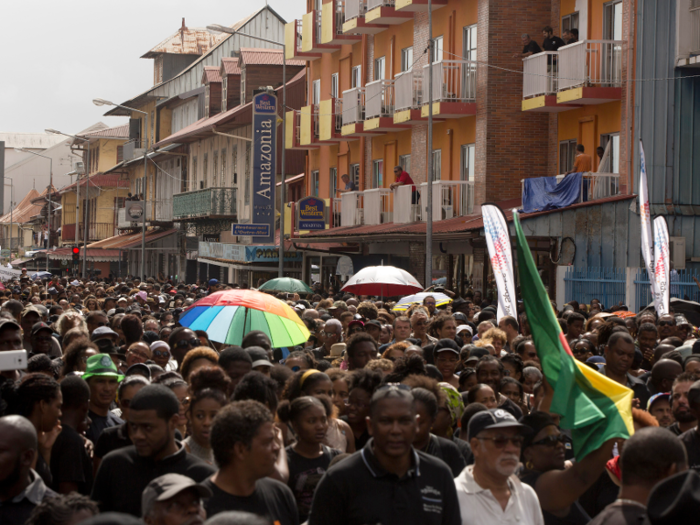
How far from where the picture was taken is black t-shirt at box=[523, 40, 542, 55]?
24212mm

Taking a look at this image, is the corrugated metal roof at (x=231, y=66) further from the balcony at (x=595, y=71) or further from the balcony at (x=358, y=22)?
the balcony at (x=595, y=71)

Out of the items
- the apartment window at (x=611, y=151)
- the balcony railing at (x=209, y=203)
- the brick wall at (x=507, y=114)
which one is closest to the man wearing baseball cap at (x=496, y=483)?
the apartment window at (x=611, y=151)

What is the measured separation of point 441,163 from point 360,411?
22642 mm

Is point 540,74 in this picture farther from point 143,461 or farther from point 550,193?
point 143,461

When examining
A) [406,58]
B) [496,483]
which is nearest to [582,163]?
[406,58]

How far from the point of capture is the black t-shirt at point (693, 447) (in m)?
5.64

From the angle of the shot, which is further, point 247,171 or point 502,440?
point 247,171

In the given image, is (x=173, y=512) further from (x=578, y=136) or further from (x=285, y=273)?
(x=285, y=273)

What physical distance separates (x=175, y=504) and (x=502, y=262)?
871 centimetres

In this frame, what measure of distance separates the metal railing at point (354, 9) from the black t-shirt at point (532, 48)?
28.9 feet

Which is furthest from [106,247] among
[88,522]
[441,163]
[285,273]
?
[88,522]

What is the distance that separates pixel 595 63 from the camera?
872 inches

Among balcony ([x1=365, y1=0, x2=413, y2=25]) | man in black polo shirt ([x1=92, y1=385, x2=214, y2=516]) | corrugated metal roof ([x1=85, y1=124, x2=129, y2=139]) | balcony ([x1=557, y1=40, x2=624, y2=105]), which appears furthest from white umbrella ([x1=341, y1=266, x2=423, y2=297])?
corrugated metal roof ([x1=85, y1=124, x2=129, y2=139])

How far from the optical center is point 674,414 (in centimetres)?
659
